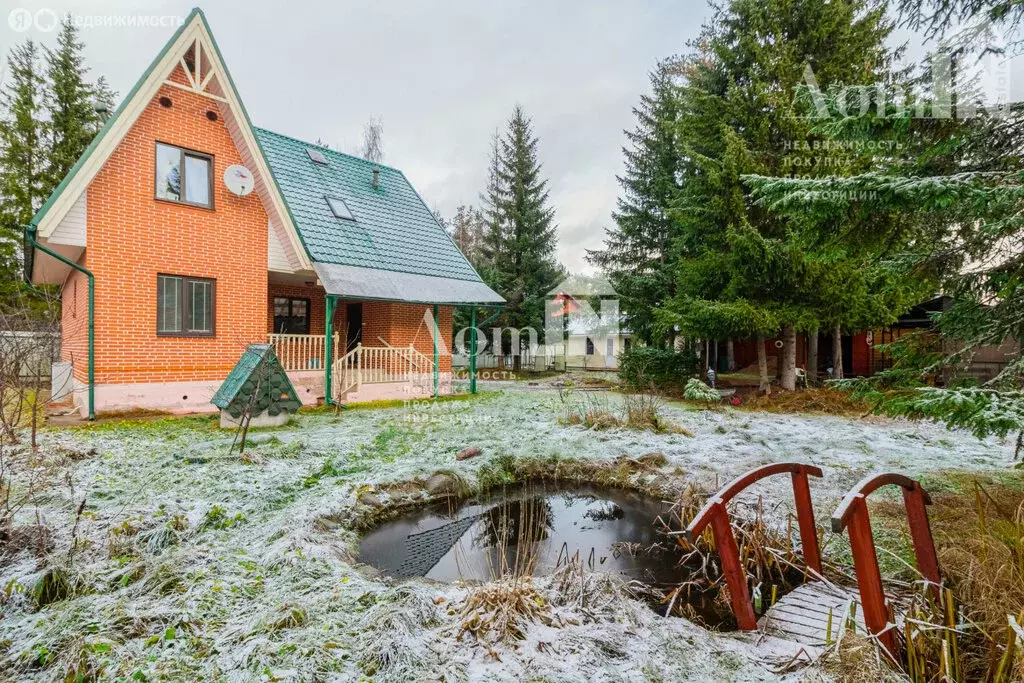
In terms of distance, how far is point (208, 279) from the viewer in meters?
10.2

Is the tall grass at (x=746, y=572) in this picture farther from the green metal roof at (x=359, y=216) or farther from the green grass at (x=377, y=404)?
the green metal roof at (x=359, y=216)

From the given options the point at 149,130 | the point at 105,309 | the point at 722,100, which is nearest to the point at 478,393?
the point at 105,309

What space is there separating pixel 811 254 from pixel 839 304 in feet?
26.9

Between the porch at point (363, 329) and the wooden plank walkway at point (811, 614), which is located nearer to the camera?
the wooden plank walkway at point (811, 614)

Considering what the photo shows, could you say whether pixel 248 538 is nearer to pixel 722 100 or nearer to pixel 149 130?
pixel 149 130

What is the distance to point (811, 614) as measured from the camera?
3072 millimetres

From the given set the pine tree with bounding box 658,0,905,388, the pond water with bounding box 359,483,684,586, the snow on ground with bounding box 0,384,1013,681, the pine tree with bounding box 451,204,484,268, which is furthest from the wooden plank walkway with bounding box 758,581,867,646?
the pine tree with bounding box 451,204,484,268

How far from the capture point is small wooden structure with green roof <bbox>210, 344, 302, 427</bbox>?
8.31m

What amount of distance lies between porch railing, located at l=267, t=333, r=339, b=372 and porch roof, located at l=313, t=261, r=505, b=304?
5.08 ft

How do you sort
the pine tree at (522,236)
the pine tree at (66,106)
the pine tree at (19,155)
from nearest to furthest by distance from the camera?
1. the pine tree at (19,155)
2. the pine tree at (66,106)
3. the pine tree at (522,236)

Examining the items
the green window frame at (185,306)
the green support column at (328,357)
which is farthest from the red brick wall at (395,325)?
the green window frame at (185,306)

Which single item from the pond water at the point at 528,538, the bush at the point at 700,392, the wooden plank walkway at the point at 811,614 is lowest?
the pond water at the point at 528,538

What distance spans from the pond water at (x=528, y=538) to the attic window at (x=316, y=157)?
12.8m

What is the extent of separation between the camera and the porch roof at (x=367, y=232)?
38.3 ft
